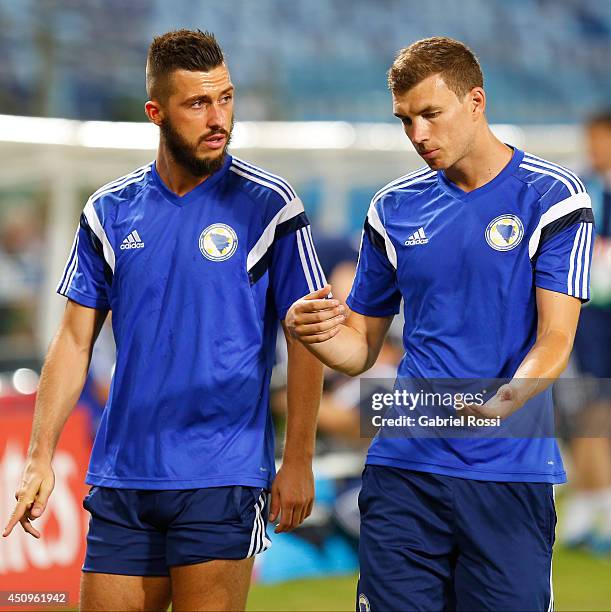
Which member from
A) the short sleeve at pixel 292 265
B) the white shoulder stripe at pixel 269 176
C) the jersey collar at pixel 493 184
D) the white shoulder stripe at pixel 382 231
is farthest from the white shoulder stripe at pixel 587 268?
the white shoulder stripe at pixel 269 176

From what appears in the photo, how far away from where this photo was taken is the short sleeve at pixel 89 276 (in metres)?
3.67

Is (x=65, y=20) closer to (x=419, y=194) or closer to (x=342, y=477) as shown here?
(x=342, y=477)

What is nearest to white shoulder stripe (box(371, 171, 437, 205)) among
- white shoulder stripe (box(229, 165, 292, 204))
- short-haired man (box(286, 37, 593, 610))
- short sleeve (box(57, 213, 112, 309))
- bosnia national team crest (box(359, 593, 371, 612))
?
short-haired man (box(286, 37, 593, 610))

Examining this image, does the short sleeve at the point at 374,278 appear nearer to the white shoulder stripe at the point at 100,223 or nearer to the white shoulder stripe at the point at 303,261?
the white shoulder stripe at the point at 303,261

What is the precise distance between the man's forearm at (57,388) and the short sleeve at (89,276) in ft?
0.43

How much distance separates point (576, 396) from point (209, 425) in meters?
4.52

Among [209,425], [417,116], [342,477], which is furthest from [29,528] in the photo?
[342,477]

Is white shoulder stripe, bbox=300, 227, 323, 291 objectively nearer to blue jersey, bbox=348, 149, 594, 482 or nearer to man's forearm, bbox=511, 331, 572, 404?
blue jersey, bbox=348, 149, 594, 482

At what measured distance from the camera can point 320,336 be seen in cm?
317

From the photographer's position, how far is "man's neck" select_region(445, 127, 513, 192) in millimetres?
3340

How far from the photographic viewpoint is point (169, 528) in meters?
3.41

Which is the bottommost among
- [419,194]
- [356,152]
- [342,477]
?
[342,477]

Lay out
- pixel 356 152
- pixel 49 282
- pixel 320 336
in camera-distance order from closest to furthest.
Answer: pixel 320 336 → pixel 49 282 → pixel 356 152

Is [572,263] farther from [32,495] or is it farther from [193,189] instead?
[32,495]
